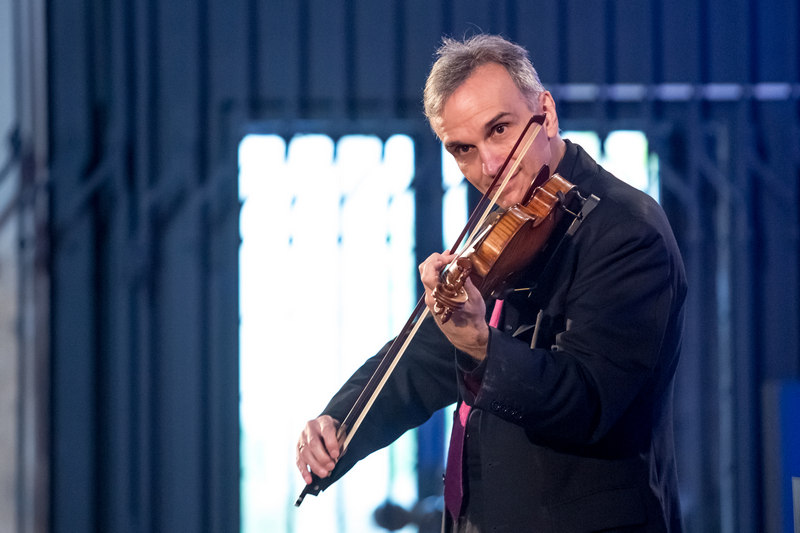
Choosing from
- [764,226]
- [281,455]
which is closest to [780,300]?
[764,226]

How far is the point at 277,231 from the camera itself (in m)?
3.03

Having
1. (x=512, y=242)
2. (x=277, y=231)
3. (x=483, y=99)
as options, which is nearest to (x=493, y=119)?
(x=483, y=99)

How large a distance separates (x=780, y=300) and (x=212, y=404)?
209 cm

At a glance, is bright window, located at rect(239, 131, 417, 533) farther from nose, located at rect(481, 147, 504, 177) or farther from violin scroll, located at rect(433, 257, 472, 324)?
violin scroll, located at rect(433, 257, 472, 324)

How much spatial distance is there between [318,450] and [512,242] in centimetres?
52

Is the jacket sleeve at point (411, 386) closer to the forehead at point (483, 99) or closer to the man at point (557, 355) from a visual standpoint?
the man at point (557, 355)

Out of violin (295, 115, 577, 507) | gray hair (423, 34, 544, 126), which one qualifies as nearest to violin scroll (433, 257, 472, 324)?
violin (295, 115, 577, 507)

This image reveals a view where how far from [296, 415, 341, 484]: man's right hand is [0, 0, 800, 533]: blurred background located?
150 centimetres

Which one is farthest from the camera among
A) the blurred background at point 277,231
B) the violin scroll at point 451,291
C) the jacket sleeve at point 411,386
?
the blurred background at point 277,231

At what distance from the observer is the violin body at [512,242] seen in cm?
124

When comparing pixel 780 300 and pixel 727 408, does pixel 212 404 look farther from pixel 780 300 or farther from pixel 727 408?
pixel 780 300

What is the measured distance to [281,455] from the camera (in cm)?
302

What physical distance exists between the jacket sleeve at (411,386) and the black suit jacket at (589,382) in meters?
0.28

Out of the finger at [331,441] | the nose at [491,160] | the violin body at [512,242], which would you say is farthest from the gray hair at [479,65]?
the finger at [331,441]
